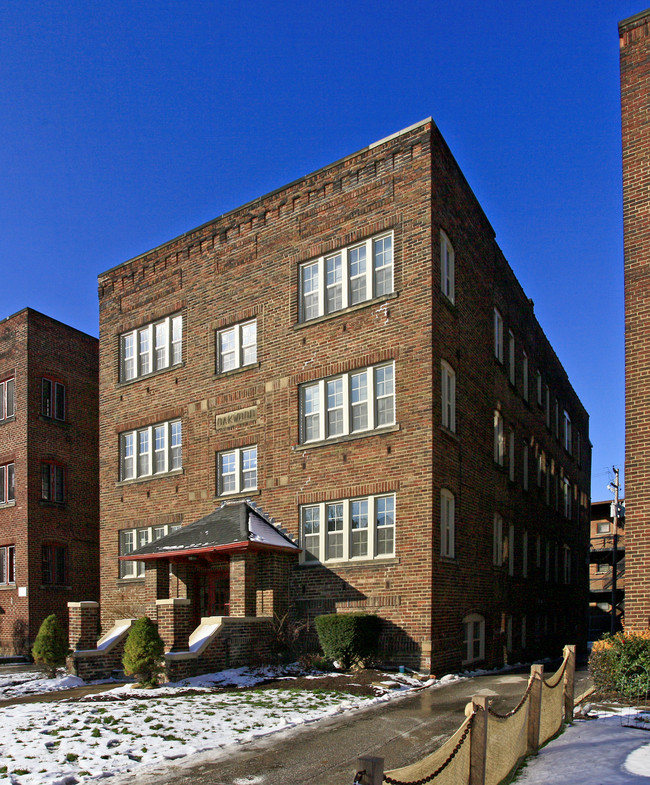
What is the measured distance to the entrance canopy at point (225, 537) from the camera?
1881cm

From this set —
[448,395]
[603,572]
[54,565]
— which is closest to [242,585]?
[448,395]

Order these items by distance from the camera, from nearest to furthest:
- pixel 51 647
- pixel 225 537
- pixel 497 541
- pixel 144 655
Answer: pixel 144 655
pixel 51 647
pixel 225 537
pixel 497 541

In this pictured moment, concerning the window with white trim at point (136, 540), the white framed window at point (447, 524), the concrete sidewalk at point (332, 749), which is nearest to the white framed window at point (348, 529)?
the white framed window at point (447, 524)

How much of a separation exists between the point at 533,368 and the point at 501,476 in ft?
26.4

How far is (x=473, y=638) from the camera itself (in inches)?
818

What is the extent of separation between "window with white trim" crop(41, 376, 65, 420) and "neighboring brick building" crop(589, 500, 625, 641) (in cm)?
3671

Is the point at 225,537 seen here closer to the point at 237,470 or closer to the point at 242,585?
the point at 242,585

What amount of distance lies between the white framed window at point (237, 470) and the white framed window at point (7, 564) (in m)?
11.6

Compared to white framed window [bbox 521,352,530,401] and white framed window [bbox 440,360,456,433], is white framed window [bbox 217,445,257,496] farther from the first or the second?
white framed window [bbox 521,352,530,401]

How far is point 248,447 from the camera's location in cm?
2230

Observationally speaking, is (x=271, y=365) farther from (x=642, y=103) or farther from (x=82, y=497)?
(x=82, y=497)

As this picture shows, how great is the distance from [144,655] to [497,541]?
→ 12.2m

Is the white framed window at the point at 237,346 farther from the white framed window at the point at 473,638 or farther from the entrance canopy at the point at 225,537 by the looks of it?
the white framed window at the point at 473,638

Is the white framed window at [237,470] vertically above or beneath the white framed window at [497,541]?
above
